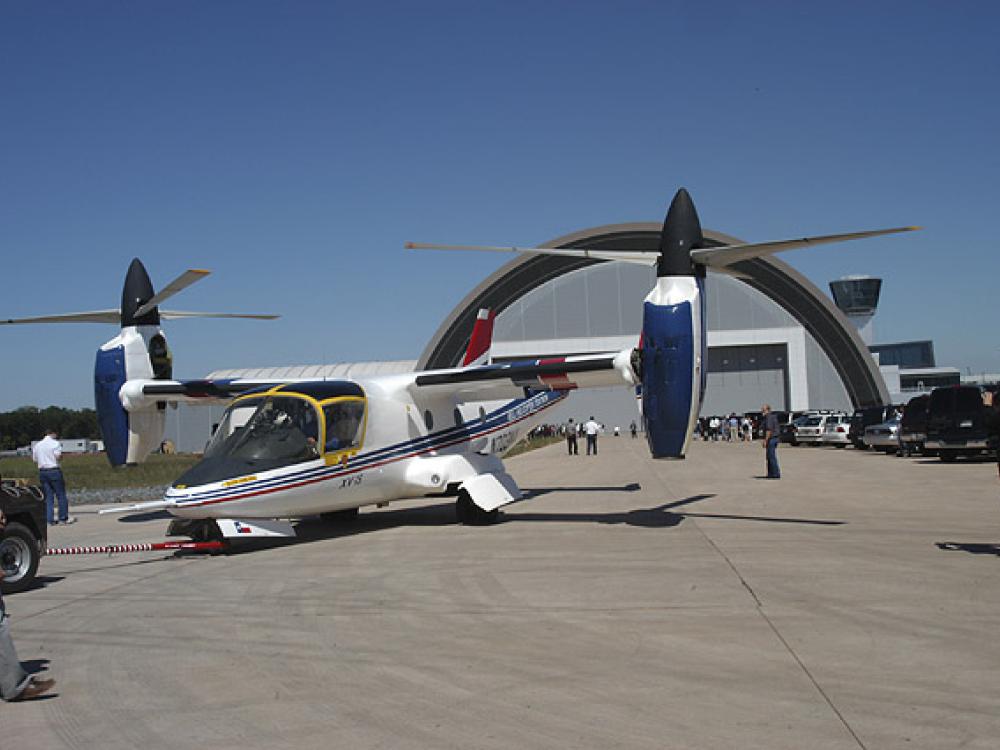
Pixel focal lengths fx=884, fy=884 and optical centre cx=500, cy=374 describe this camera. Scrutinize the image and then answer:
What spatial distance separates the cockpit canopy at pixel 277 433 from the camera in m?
12.0

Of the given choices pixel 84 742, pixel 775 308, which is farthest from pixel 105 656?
pixel 775 308

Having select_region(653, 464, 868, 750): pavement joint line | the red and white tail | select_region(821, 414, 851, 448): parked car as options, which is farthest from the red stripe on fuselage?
select_region(821, 414, 851, 448): parked car

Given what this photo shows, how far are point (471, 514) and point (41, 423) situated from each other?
100 metres

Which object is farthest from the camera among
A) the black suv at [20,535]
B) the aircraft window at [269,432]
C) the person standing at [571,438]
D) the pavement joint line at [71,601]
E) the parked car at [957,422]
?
the person standing at [571,438]

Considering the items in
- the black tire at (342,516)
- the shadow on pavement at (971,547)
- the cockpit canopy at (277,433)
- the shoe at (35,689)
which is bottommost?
the black tire at (342,516)

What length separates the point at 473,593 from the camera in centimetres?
888

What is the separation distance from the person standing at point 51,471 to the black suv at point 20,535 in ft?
21.2

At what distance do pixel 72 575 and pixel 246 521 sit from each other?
2.19m

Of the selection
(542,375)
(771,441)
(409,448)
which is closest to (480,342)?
(409,448)

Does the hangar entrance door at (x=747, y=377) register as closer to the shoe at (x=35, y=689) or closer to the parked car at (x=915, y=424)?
the parked car at (x=915, y=424)

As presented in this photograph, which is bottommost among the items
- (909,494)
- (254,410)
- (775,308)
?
(909,494)

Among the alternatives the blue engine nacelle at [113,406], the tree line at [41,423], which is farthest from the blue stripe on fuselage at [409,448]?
the tree line at [41,423]

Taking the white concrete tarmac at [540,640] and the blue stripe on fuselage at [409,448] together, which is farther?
the blue stripe on fuselage at [409,448]

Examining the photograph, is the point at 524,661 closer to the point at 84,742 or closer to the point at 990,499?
the point at 84,742
